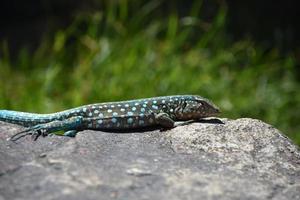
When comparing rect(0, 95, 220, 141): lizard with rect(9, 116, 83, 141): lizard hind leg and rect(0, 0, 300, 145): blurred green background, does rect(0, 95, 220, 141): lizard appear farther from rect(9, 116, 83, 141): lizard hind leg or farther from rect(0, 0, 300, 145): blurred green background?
rect(0, 0, 300, 145): blurred green background

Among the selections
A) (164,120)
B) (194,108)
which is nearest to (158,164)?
(164,120)

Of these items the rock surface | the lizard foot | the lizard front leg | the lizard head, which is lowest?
the rock surface

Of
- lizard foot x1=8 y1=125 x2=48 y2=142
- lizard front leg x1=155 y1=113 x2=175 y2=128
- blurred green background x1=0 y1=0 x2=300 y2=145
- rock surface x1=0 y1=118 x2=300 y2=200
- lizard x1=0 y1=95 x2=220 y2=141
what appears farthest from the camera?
blurred green background x1=0 y1=0 x2=300 y2=145

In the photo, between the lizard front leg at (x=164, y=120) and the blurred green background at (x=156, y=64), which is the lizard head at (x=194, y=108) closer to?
the lizard front leg at (x=164, y=120)

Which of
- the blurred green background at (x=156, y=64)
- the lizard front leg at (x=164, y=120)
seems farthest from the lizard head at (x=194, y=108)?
the blurred green background at (x=156, y=64)

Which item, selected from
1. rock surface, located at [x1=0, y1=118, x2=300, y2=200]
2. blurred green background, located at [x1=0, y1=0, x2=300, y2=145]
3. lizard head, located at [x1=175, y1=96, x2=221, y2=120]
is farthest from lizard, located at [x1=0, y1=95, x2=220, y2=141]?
blurred green background, located at [x1=0, y1=0, x2=300, y2=145]

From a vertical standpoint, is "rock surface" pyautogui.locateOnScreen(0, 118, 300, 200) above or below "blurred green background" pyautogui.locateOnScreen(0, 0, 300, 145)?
below

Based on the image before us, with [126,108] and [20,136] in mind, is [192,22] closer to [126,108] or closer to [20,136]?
[126,108]
